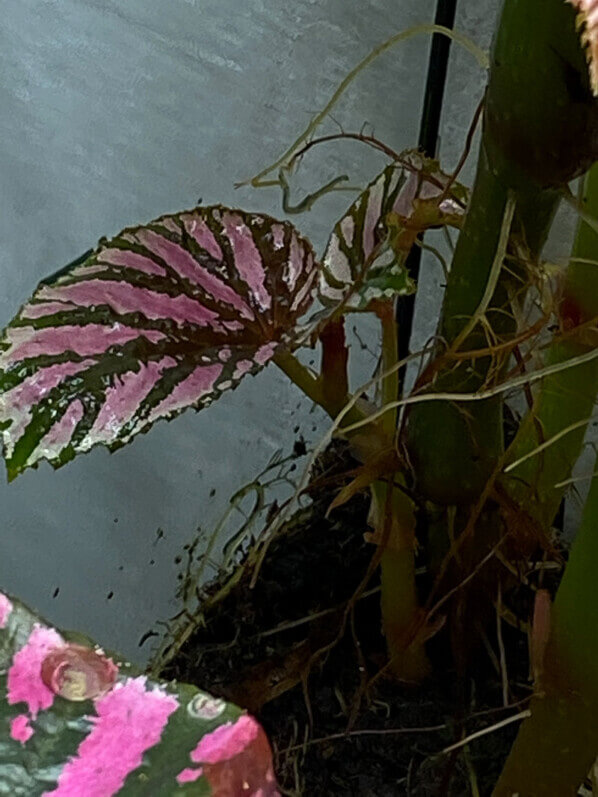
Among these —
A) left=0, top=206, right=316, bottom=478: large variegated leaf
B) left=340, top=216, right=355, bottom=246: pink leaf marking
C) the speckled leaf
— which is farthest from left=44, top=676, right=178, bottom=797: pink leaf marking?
left=340, top=216, right=355, bottom=246: pink leaf marking

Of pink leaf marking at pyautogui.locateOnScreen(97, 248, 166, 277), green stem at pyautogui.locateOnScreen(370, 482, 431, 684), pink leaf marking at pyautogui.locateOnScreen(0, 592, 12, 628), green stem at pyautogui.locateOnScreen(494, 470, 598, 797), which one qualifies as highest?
pink leaf marking at pyautogui.locateOnScreen(97, 248, 166, 277)

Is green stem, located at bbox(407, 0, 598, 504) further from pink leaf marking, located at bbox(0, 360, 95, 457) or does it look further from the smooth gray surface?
the smooth gray surface

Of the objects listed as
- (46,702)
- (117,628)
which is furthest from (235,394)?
(46,702)

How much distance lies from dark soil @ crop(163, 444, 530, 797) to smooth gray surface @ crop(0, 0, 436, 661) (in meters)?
0.21

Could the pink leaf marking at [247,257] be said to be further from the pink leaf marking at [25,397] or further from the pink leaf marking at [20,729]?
the pink leaf marking at [20,729]

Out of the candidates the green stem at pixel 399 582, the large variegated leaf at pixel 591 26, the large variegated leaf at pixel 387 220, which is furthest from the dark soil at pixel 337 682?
the large variegated leaf at pixel 591 26

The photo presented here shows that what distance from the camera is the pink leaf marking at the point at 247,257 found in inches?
15.0

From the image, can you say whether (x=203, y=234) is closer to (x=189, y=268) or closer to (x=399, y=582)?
(x=189, y=268)

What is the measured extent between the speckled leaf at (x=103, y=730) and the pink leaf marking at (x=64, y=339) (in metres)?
0.13

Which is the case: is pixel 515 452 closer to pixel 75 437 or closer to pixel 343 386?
pixel 343 386

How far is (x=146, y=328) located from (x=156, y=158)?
41 cm

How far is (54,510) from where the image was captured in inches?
34.9


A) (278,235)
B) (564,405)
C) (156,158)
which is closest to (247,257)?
(278,235)

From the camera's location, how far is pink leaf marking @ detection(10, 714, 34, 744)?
8.7 inches
